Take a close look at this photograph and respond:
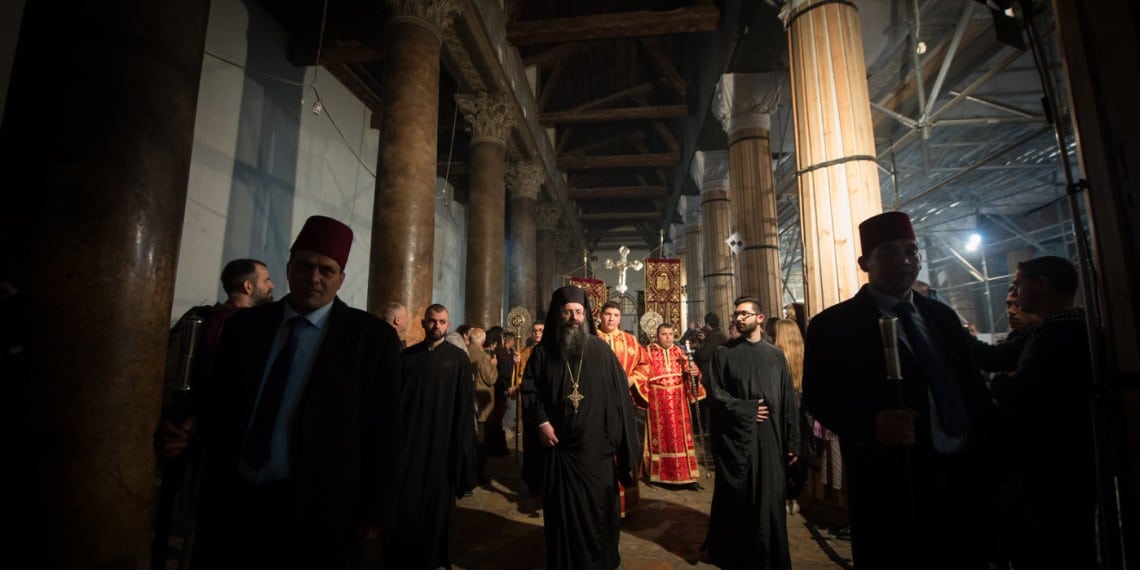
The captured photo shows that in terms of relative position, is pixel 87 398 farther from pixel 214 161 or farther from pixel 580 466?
pixel 214 161

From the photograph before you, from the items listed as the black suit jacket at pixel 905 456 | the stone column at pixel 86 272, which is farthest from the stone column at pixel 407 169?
the black suit jacket at pixel 905 456

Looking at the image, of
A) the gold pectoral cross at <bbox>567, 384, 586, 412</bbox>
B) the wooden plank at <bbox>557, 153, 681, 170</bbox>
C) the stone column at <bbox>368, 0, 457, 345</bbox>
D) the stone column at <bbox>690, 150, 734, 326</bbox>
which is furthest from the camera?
the wooden plank at <bbox>557, 153, 681, 170</bbox>

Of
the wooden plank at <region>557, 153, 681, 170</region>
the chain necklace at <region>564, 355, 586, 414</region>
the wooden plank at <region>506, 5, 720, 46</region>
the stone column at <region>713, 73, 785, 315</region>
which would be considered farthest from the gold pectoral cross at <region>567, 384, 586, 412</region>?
the wooden plank at <region>557, 153, 681, 170</region>

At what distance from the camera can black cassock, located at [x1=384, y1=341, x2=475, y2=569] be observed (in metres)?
3.30

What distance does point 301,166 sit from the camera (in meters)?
8.23

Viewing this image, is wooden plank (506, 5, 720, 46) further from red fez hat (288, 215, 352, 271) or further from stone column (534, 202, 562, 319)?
red fez hat (288, 215, 352, 271)

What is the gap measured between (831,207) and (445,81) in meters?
9.34

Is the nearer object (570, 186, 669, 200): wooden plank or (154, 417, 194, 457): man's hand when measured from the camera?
(154, 417, 194, 457): man's hand

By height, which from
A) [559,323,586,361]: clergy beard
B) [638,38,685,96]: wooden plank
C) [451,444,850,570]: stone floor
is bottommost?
[451,444,850,570]: stone floor

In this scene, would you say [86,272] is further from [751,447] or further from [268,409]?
[751,447]

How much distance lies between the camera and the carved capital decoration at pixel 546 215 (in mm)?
15992

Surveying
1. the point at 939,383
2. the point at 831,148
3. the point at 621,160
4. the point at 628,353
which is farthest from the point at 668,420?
the point at 621,160

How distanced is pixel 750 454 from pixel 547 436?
156 centimetres

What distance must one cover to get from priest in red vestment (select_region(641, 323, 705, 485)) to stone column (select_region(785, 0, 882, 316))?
8.40ft
